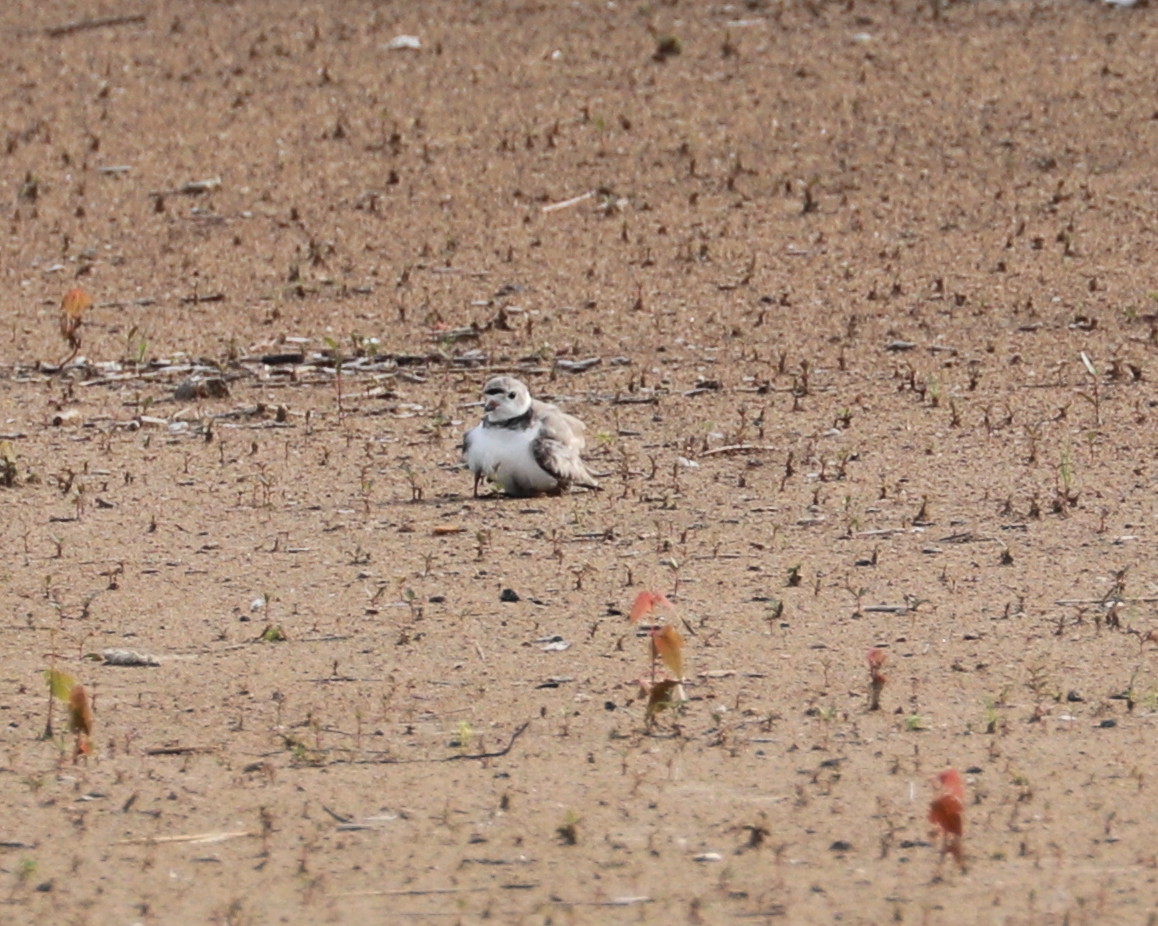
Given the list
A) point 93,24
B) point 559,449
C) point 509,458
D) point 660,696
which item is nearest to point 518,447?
point 509,458

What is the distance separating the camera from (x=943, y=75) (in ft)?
57.0

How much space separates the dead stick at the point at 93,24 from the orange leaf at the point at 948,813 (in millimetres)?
16658

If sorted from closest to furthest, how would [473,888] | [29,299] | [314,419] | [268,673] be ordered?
[473,888]
[268,673]
[314,419]
[29,299]

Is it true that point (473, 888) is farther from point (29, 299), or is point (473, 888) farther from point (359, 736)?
point (29, 299)

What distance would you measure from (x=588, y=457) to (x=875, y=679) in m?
3.87

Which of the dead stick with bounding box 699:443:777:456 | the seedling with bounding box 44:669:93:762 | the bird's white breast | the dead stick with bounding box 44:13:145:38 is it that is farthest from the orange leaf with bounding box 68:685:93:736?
the dead stick with bounding box 44:13:145:38

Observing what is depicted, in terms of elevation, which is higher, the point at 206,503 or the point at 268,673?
the point at 206,503

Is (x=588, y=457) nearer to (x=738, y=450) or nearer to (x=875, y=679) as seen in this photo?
(x=738, y=450)

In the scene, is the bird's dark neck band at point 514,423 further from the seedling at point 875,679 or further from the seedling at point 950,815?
the seedling at point 950,815

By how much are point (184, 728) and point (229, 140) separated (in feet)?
35.7

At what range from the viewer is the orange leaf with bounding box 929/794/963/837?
546 centimetres

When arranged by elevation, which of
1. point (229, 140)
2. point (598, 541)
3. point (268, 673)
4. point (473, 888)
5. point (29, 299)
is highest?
point (229, 140)

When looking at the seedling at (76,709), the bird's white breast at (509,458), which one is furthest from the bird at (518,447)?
the seedling at (76,709)

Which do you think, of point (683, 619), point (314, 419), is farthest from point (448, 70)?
point (683, 619)
